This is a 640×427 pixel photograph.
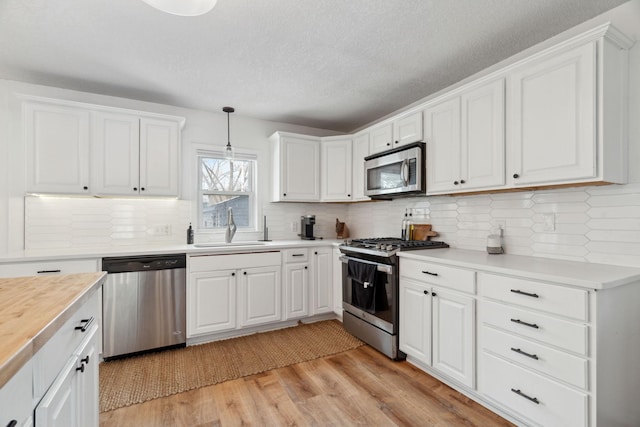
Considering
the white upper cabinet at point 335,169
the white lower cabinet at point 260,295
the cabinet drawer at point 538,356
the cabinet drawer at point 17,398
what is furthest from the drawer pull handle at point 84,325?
the white upper cabinet at point 335,169

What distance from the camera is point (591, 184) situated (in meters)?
1.82

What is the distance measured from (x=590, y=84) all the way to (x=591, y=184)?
58 centimetres

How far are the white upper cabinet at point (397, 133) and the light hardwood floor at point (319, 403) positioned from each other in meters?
2.06

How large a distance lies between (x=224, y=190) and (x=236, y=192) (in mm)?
148

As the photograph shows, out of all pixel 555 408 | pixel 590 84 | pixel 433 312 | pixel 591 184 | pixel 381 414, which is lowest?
pixel 381 414

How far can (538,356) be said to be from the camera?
163 centimetres

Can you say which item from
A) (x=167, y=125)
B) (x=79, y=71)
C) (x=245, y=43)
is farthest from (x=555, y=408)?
(x=79, y=71)

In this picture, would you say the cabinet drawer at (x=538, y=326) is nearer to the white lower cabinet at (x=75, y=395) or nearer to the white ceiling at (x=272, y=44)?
the white ceiling at (x=272, y=44)

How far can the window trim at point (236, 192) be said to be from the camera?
3562 mm

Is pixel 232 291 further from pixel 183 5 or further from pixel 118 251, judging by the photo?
pixel 183 5

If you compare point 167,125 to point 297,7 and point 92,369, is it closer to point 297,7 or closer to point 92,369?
point 297,7

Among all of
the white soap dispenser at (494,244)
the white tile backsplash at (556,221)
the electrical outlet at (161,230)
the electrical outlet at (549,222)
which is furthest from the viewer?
the electrical outlet at (161,230)

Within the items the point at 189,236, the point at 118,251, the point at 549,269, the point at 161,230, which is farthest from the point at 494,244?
the point at 161,230

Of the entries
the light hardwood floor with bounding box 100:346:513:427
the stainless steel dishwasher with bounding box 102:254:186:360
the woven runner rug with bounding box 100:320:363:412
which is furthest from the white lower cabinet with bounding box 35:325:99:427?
the stainless steel dishwasher with bounding box 102:254:186:360
